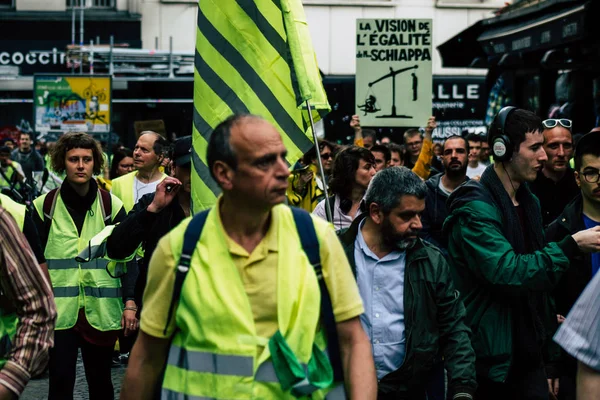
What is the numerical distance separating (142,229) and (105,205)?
4.17ft

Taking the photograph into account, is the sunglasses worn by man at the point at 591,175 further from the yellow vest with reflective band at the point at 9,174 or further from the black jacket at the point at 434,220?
the yellow vest with reflective band at the point at 9,174

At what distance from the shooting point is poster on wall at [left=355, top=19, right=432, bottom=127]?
39.4 ft

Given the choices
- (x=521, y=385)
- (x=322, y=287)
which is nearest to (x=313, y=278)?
(x=322, y=287)

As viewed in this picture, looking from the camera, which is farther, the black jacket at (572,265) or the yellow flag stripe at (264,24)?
the yellow flag stripe at (264,24)

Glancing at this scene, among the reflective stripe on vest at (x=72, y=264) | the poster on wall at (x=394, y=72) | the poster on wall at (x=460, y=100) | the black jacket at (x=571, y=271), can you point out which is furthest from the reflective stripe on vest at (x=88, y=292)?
the poster on wall at (x=460, y=100)

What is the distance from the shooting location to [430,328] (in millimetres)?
5105

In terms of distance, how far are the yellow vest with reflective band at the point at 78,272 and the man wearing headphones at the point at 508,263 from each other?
2535mm

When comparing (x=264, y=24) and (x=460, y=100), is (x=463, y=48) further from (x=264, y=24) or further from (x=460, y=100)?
(x=460, y=100)

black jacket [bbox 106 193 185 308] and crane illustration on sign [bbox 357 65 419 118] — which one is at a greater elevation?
crane illustration on sign [bbox 357 65 419 118]

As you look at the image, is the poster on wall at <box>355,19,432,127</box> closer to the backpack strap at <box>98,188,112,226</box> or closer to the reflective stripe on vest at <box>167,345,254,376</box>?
the backpack strap at <box>98,188,112,226</box>

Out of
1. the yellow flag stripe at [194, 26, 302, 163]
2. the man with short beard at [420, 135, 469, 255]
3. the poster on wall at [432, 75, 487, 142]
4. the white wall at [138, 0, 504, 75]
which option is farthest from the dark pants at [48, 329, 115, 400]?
the white wall at [138, 0, 504, 75]

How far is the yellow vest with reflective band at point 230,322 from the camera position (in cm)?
356

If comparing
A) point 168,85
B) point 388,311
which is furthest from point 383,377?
point 168,85

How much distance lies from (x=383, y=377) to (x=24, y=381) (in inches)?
71.5
